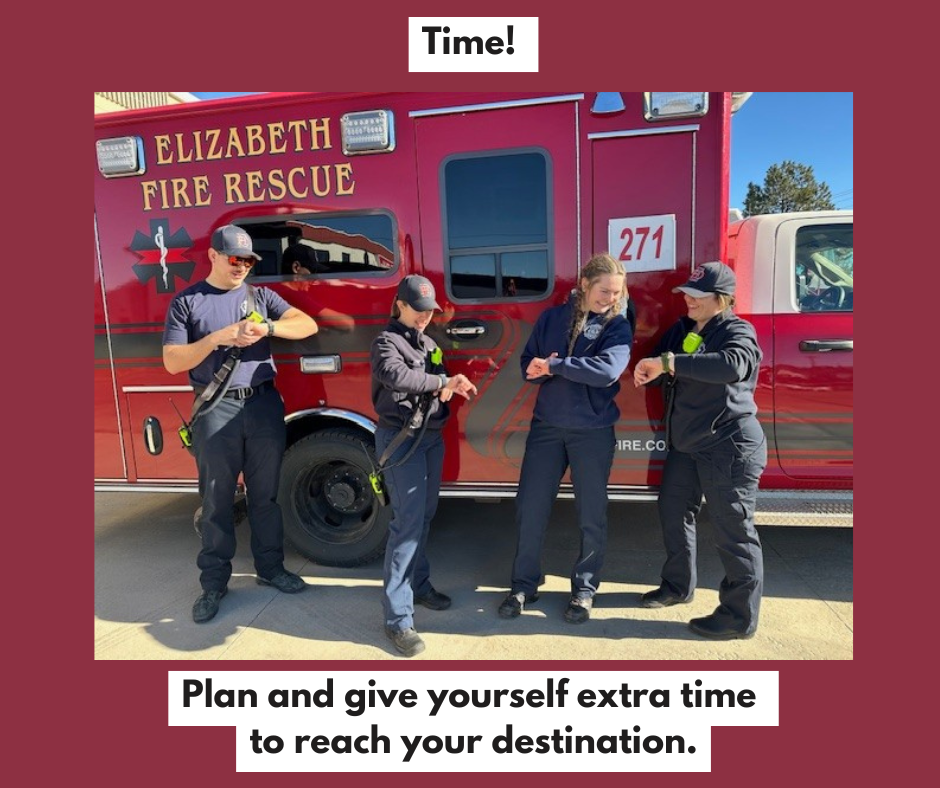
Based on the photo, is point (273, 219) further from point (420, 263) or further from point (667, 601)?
point (667, 601)

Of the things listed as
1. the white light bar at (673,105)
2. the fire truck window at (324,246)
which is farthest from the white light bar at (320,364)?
the white light bar at (673,105)

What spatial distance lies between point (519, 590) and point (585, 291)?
5.54 feet

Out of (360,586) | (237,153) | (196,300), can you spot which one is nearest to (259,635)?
(360,586)

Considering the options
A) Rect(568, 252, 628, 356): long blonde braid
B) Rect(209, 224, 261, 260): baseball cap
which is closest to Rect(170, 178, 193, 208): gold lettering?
Rect(209, 224, 261, 260): baseball cap

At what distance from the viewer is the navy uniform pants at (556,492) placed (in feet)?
10.1

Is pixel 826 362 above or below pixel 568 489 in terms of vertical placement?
above

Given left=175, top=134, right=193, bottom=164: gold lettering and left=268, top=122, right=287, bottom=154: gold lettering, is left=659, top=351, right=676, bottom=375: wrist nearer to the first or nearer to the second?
left=268, top=122, right=287, bottom=154: gold lettering

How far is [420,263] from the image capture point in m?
3.44

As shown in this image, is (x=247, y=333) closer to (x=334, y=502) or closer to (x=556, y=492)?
(x=334, y=502)

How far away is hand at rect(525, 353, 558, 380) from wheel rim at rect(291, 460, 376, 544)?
137 centimetres

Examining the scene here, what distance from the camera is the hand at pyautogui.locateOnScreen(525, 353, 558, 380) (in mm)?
2936

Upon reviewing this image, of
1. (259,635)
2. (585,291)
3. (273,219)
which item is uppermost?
(273,219)

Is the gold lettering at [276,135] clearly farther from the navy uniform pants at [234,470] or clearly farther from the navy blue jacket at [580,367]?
the navy blue jacket at [580,367]

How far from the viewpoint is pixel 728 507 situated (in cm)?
289
